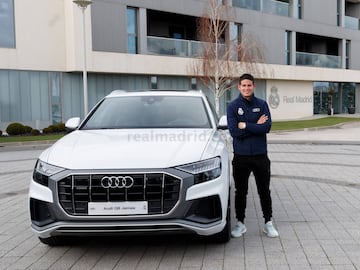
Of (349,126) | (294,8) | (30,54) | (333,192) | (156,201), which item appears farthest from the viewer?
(294,8)

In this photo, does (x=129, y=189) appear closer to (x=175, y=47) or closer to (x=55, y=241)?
(x=55, y=241)

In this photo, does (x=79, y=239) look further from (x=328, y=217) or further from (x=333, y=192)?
(x=333, y=192)

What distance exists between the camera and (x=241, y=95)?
4879 millimetres

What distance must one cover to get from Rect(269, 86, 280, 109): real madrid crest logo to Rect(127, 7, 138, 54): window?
13.1 meters

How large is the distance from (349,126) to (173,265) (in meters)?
25.5

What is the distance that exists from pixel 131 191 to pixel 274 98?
3159 cm

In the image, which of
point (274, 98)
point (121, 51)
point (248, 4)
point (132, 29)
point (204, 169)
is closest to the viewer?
point (204, 169)

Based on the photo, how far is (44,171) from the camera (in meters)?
4.14

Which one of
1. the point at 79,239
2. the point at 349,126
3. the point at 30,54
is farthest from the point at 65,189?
the point at 349,126

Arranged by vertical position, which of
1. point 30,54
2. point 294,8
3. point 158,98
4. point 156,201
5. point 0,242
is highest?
point 294,8

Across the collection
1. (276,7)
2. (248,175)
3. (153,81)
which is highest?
(276,7)

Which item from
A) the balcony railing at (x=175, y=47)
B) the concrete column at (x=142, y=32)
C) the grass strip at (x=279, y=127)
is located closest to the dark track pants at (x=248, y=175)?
the grass strip at (x=279, y=127)

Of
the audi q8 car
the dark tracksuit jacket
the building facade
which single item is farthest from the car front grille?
the building facade

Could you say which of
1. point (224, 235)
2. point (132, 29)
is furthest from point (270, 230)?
point (132, 29)
